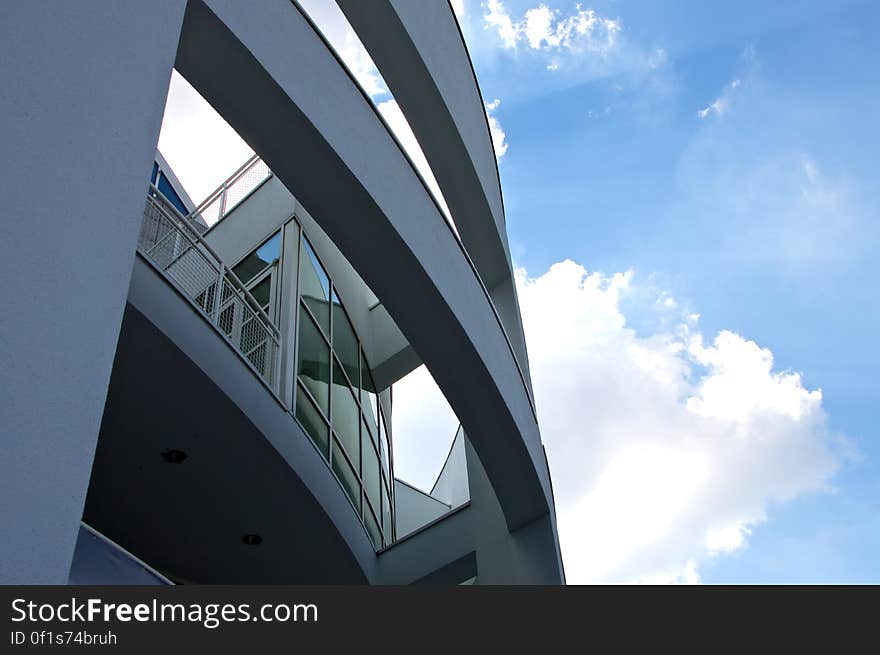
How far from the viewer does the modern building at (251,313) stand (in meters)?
2.70

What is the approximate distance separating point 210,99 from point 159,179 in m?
18.6

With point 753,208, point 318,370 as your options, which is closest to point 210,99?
point 318,370

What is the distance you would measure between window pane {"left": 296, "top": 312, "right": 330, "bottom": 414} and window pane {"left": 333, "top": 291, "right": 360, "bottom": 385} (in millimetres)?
814

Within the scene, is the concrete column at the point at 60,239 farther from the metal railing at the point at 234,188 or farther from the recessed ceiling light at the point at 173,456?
the metal railing at the point at 234,188

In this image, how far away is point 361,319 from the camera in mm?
15625

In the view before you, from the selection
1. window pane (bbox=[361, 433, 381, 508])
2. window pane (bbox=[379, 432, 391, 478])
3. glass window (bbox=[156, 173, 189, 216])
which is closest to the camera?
window pane (bbox=[361, 433, 381, 508])

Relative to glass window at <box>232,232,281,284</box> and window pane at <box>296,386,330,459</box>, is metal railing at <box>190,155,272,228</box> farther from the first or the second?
window pane at <box>296,386,330,459</box>

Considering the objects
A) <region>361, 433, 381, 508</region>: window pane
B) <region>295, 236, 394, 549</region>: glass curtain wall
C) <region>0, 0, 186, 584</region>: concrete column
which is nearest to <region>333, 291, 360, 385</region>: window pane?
<region>295, 236, 394, 549</region>: glass curtain wall

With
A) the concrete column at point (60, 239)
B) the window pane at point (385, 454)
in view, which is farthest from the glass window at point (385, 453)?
the concrete column at point (60, 239)

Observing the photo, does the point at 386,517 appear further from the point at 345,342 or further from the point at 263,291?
the point at 263,291

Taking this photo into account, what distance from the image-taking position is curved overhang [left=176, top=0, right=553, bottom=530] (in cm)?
574

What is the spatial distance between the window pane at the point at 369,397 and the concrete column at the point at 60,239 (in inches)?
438

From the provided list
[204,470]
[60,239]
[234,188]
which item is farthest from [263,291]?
[60,239]

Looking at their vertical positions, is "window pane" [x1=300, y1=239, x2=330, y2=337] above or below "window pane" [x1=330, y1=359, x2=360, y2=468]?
above
